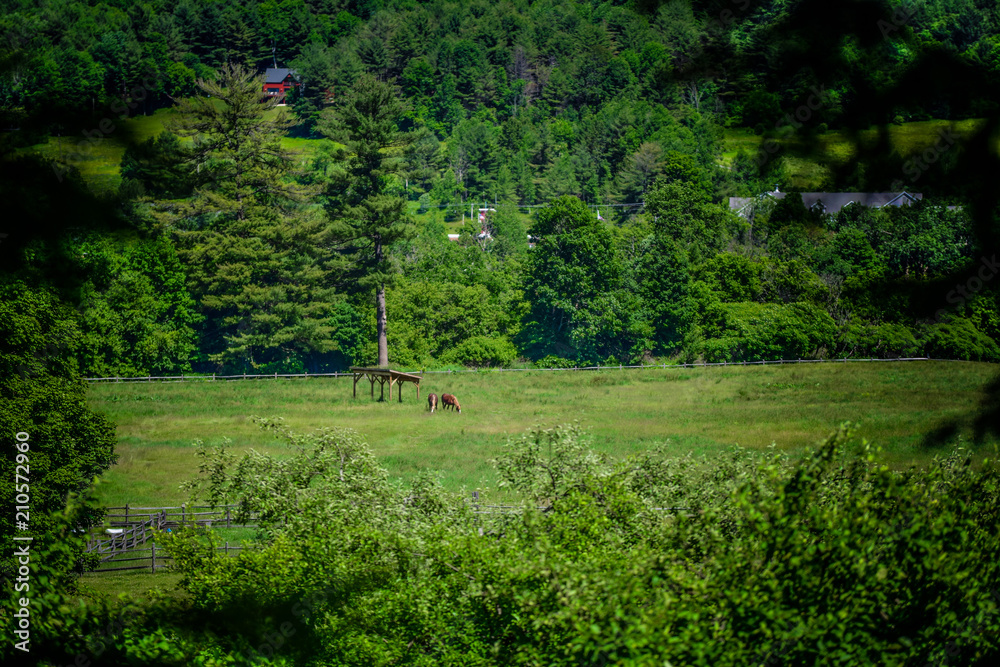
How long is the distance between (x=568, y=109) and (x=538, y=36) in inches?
926

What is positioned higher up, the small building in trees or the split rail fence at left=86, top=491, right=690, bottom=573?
the small building in trees

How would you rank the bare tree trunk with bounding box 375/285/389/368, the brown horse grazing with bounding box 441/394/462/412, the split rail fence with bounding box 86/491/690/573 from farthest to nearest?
the bare tree trunk with bounding box 375/285/389/368 → the brown horse grazing with bounding box 441/394/462/412 → the split rail fence with bounding box 86/491/690/573

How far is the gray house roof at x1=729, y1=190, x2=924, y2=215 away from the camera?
56.9m

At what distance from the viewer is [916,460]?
102 feet

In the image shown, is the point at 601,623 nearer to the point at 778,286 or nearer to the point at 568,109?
the point at 778,286

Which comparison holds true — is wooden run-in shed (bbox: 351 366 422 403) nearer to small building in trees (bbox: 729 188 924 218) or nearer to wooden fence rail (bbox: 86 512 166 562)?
wooden fence rail (bbox: 86 512 166 562)

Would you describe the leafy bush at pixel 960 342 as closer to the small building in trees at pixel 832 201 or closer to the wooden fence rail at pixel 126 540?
the small building in trees at pixel 832 201

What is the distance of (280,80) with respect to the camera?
128750 millimetres

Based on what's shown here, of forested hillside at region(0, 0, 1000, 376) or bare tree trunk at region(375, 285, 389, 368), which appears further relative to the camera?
bare tree trunk at region(375, 285, 389, 368)

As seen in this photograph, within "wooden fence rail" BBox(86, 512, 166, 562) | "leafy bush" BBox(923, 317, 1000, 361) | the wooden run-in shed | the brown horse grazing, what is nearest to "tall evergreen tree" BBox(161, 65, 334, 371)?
the wooden run-in shed

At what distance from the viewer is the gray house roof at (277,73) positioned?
128 meters

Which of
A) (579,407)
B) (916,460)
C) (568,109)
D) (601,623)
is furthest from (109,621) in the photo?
(568,109)

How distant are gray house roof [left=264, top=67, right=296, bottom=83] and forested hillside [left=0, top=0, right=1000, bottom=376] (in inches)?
125

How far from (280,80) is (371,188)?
8072cm
